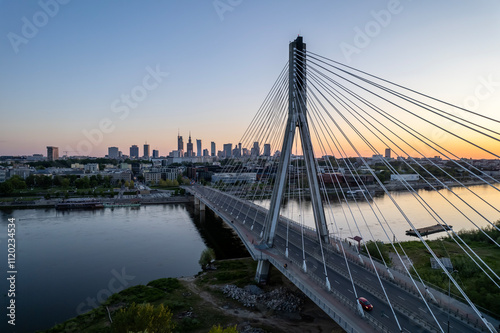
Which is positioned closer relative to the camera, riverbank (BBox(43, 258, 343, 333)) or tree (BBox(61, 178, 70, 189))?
riverbank (BBox(43, 258, 343, 333))

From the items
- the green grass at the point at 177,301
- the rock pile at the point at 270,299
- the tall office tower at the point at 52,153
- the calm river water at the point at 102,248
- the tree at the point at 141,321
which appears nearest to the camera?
the tree at the point at 141,321

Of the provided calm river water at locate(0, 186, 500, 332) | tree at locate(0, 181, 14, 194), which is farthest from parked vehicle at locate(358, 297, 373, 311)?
tree at locate(0, 181, 14, 194)

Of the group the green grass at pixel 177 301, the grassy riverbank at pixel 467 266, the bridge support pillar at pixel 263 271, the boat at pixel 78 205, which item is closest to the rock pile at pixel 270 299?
the green grass at pixel 177 301

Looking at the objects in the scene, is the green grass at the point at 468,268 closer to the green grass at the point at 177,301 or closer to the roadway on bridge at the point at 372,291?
the roadway on bridge at the point at 372,291

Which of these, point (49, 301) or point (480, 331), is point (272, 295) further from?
point (49, 301)

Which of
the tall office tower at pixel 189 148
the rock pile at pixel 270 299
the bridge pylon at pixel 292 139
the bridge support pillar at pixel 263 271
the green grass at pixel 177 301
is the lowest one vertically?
the green grass at pixel 177 301

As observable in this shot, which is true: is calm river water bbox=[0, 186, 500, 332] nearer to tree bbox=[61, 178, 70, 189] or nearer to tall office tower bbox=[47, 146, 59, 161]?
tree bbox=[61, 178, 70, 189]
